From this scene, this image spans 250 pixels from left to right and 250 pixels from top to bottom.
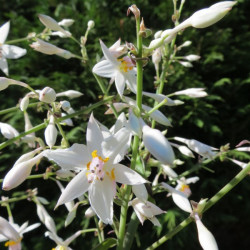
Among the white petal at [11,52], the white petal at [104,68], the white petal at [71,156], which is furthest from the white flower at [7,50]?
the white petal at [71,156]

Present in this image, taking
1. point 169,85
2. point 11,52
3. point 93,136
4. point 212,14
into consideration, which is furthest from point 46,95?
point 169,85

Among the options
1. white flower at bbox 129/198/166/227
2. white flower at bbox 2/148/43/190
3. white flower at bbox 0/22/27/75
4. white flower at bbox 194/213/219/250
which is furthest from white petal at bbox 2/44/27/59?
white flower at bbox 194/213/219/250

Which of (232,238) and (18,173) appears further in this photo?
(232,238)

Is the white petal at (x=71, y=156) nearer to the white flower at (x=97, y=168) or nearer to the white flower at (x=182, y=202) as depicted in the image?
the white flower at (x=97, y=168)

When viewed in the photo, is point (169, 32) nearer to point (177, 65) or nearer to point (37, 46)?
point (37, 46)

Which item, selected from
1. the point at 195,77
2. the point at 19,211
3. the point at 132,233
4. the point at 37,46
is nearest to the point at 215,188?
the point at 195,77
